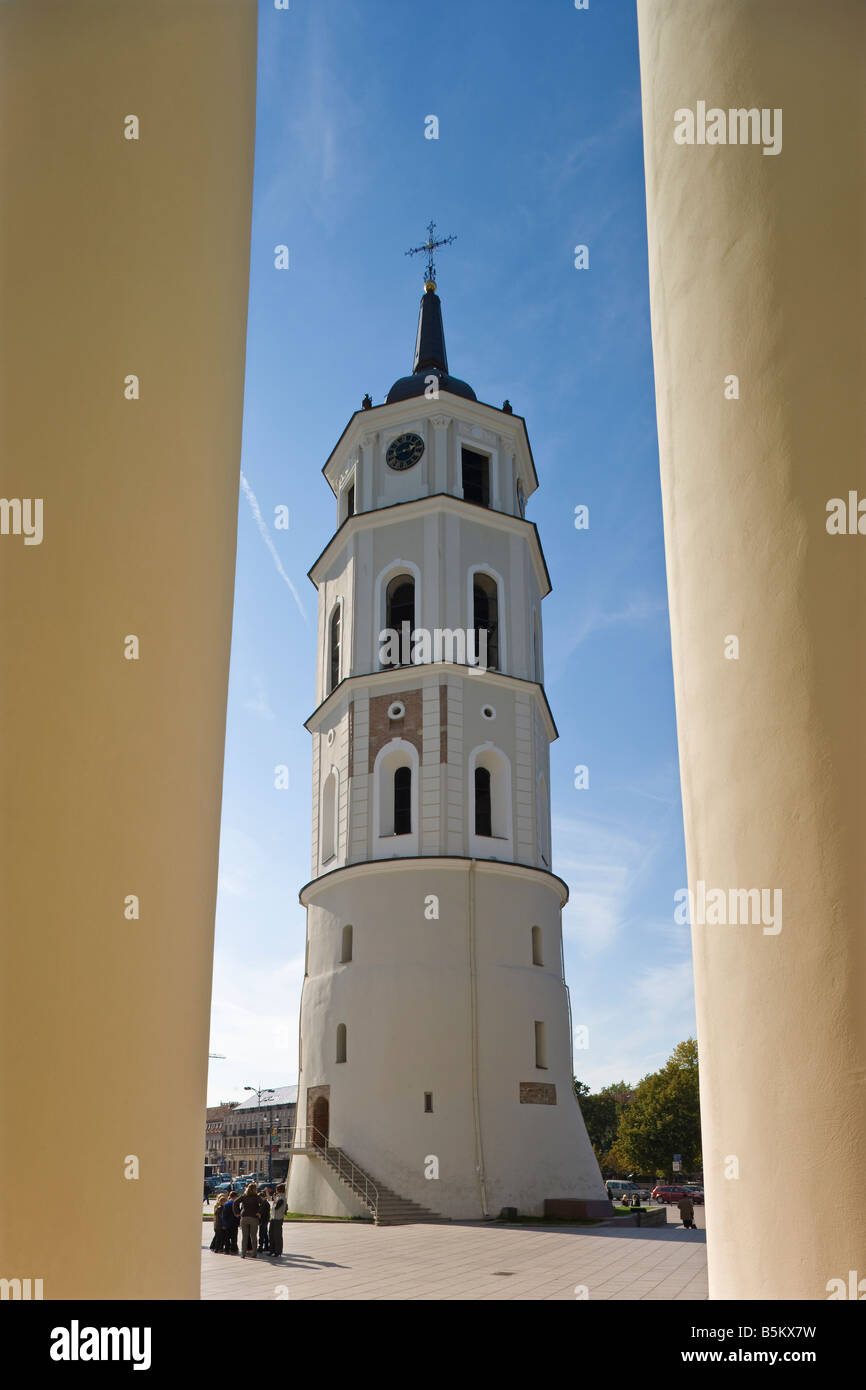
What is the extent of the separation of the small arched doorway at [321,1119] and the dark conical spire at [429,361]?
20530 millimetres

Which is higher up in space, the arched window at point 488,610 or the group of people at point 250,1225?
the arched window at point 488,610

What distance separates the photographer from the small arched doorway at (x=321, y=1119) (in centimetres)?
2852

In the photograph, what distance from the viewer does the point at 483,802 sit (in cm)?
3147

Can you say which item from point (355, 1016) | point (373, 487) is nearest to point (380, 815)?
point (355, 1016)

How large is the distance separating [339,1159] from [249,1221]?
33.8 feet

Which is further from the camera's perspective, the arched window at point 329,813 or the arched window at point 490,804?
the arched window at point 329,813

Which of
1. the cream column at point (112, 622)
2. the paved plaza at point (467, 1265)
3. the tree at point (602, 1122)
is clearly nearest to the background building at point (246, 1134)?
the tree at point (602, 1122)

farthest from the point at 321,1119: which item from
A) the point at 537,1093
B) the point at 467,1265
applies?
the point at 467,1265

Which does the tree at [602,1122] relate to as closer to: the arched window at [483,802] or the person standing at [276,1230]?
the arched window at [483,802]

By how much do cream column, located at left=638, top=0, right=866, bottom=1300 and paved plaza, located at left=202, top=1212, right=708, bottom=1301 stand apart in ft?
20.6

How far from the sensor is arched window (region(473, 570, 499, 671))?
109ft

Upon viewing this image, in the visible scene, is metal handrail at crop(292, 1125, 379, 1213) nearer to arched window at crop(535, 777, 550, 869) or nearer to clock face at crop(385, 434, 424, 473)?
arched window at crop(535, 777, 550, 869)
